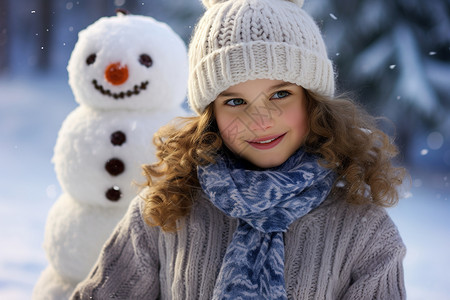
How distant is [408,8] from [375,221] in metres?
2.49

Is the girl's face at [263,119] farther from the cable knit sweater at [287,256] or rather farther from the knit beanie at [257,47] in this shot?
the cable knit sweater at [287,256]

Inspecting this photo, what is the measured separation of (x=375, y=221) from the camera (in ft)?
3.81

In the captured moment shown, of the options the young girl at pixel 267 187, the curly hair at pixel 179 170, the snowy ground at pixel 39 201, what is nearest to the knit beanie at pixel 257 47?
the young girl at pixel 267 187

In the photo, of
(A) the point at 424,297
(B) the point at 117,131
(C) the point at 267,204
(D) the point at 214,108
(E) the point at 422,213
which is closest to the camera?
(C) the point at 267,204

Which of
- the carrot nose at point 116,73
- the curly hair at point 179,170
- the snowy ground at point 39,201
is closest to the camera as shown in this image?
the curly hair at point 179,170

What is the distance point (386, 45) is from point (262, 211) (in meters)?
2.45

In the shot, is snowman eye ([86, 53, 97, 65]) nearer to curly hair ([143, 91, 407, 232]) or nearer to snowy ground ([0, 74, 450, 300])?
curly hair ([143, 91, 407, 232])

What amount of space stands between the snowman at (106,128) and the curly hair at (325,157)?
34cm

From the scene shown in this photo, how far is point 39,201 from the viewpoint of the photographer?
10.5 feet

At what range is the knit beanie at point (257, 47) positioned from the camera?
111 cm

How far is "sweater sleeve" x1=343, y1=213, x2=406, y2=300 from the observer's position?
1.12m

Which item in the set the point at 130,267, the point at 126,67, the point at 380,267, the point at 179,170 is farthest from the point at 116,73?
the point at 380,267

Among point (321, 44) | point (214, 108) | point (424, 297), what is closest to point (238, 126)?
point (214, 108)

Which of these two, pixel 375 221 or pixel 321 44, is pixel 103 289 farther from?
pixel 321 44
